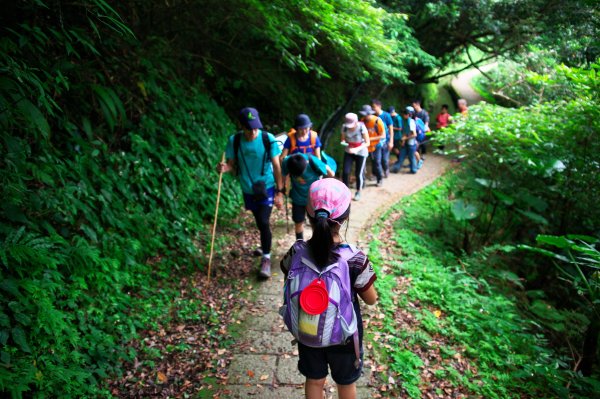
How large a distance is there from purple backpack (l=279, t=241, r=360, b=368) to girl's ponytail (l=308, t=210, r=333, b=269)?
0.21 feet

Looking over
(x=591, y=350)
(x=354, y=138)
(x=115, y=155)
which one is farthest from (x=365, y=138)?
(x=591, y=350)

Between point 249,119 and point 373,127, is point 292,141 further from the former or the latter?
point 373,127

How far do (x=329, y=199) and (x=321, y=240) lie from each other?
273mm

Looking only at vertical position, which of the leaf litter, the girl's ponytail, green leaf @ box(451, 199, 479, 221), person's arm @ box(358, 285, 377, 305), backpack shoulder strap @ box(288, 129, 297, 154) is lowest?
the leaf litter

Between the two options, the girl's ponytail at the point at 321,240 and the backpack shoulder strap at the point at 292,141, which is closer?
the girl's ponytail at the point at 321,240

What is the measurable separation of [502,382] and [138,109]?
20.4ft

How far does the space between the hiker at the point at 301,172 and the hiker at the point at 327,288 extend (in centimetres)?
216

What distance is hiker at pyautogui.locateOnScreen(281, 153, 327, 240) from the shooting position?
4633mm

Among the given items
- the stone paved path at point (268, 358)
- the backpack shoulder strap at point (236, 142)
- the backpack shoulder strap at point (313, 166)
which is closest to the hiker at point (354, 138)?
the stone paved path at point (268, 358)

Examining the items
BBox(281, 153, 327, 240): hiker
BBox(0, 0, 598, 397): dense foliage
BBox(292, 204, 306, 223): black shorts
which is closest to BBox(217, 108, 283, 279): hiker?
BBox(281, 153, 327, 240): hiker

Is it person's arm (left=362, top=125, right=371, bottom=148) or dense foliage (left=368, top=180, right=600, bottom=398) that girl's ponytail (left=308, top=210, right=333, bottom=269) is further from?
person's arm (left=362, top=125, right=371, bottom=148)

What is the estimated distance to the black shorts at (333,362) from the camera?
2469 millimetres

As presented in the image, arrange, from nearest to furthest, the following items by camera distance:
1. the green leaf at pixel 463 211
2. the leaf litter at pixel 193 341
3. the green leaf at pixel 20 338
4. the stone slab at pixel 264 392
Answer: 1. the green leaf at pixel 20 338
2. the stone slab at pixel 264 392
3. the leaf litter at pixel 193 341
4. the green leaf at pixel 463 211

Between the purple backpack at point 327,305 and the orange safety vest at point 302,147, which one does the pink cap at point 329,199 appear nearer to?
the purple backpack at point 327,305
